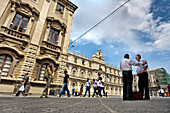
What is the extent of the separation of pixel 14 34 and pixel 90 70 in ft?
101

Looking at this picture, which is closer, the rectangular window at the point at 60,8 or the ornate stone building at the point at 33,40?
the ornate stone building at the point at 33,40

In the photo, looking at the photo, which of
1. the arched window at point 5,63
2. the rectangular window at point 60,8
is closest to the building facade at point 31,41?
the arched window at point 5,63

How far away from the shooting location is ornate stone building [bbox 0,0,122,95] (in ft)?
23.0

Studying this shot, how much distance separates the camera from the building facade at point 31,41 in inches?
275

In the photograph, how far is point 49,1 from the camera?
1002 cm

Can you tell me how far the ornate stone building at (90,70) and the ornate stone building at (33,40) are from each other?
70.6ft

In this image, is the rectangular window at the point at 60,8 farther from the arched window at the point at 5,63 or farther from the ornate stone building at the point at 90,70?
the ornate stone building at the point at 90,70

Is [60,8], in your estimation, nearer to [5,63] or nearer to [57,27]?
[57,27]

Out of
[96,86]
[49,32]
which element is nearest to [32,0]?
[49,32]

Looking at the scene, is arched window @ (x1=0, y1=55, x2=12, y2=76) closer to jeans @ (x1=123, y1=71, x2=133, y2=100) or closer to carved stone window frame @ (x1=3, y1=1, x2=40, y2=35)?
carved stone window frame @ (x1=3, y1=1, x2=40, y2=35)

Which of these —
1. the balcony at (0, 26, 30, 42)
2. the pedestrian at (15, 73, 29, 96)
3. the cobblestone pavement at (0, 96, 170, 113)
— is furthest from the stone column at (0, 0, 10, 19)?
the cobblestone pavement at (0, 96, 170, 113)

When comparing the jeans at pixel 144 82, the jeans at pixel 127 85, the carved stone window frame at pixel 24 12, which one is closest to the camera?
the jeans at pixel 127 85

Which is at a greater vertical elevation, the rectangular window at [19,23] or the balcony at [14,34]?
the rectangular window at [19,23]

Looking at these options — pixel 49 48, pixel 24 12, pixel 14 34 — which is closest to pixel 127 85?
pixel 49 48
